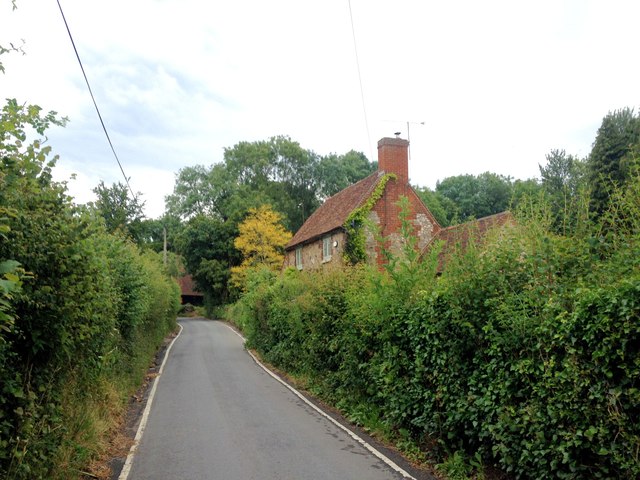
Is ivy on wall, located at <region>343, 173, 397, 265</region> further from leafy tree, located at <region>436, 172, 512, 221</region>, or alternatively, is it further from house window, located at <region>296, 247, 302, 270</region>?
leafy tree, located at <region>436, 172, 512, 221</region>

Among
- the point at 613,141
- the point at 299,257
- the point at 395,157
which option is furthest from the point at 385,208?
the point at 613,141

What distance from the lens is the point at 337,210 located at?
33.8 meters

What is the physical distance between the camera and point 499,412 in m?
6.28

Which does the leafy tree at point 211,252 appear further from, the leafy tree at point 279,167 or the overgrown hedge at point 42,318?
the overgrown hedge at point 42,318

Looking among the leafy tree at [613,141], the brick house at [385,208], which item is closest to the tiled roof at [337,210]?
the brick house at [385,208]

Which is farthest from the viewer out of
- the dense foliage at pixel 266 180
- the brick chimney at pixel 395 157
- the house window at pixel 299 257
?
the dense foliage at pixel 266 180

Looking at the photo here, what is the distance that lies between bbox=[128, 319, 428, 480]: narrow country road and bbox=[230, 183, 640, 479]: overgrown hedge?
1178 millimetres

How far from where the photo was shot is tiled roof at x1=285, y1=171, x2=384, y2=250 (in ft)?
99.8

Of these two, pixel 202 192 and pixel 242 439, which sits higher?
pixel 202 192

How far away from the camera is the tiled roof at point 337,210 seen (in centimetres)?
3041

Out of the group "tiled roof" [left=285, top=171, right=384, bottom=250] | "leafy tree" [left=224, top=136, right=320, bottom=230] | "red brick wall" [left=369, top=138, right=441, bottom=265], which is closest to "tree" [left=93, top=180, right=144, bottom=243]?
"tiled roof" [left=285, top=171, right=384, bottom=250]

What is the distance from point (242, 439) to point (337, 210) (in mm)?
25171

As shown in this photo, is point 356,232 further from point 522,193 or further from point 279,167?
point 279,167

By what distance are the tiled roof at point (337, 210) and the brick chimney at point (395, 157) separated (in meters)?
0.70
